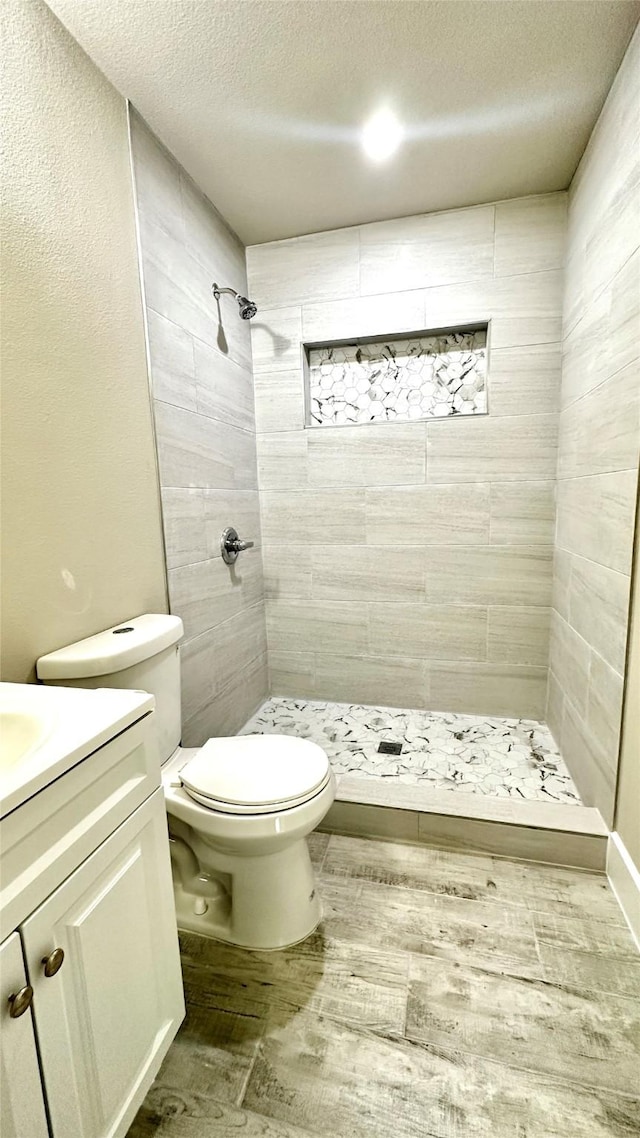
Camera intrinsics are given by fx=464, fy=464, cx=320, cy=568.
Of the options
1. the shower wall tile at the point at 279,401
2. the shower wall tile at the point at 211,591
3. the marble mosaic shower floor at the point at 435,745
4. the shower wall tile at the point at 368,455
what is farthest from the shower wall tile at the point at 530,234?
the marble mosaic shower floor at the point at 435,745

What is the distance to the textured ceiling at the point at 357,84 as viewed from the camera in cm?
Answer: 122

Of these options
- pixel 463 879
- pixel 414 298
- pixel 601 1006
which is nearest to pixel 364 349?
pixel 414 298

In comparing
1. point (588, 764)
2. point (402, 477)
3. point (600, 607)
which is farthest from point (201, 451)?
point (588, 764)

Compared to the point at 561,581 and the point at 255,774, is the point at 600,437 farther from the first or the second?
the point at 255,774

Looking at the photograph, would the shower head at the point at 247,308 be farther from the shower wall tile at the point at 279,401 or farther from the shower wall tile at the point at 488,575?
the shower wall tile at the point at 488,575

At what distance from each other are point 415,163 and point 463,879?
252 cm

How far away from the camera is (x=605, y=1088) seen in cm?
94

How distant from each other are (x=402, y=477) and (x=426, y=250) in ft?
3.26

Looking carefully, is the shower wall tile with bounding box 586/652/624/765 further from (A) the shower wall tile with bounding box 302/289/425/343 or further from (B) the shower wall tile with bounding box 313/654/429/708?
(A) the shower wall tile with bounding box 302/289/425/343

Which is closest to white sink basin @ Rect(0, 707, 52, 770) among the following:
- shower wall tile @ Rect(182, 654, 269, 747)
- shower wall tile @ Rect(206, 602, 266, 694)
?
shower wall tile @ Rect(182, 654, 269, 747)

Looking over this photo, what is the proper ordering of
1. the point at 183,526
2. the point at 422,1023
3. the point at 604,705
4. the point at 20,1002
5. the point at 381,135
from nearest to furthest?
the point at 20,1002 → the point at 422,1023 → the point at 604,705 → the point at 381,135 → the point at 183,526

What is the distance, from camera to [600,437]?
154cm

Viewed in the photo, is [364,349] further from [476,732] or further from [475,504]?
[476,732]

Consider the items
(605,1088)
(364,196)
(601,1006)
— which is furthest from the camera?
(364,196)
